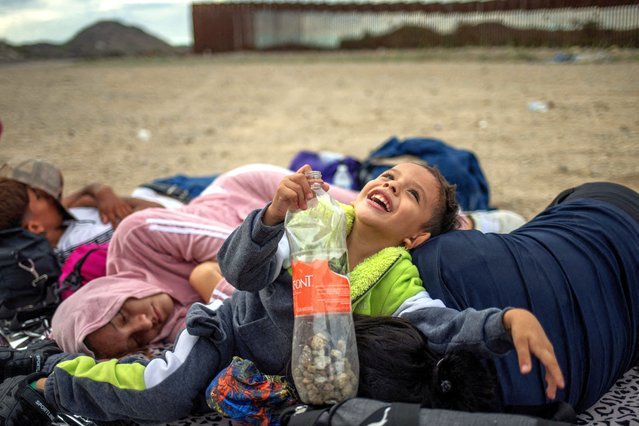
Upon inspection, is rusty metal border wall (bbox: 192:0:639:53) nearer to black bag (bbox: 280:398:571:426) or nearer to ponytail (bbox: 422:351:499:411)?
ponytail (bbox: 422:351:499:411)

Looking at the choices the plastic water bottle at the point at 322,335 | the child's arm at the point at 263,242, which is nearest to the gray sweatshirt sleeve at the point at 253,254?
the child's arm at the point at 263,242

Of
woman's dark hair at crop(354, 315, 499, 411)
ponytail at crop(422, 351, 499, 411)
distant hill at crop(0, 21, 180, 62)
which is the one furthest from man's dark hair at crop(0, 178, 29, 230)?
distant hill at crop(0, 21, 180, 62)

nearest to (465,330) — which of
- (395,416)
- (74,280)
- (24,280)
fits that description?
(395,416)

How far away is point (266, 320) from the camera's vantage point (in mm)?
2551

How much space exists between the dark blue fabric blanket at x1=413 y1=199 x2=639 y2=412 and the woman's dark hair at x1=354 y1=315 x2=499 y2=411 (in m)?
0.18

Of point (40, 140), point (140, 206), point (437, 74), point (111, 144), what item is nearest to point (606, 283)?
point (140, 206)

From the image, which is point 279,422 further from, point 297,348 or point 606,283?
point 606,283

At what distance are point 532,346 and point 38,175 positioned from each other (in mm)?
3105

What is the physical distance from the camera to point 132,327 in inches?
124

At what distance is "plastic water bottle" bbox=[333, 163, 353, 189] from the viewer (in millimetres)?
4805

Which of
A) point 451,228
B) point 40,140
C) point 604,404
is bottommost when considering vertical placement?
point 40,140

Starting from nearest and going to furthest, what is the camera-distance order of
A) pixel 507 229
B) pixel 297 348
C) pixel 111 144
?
pixel 297 348, pixel 507 229, pixel 111 144

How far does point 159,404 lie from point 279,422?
1.59ft

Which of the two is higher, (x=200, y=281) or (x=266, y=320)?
(x=266, y=320)
